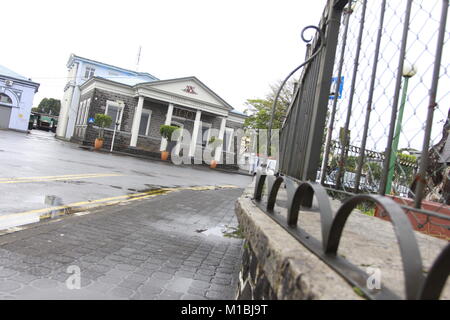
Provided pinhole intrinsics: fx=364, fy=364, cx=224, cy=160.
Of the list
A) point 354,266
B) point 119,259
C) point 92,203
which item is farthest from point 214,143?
point 354,266

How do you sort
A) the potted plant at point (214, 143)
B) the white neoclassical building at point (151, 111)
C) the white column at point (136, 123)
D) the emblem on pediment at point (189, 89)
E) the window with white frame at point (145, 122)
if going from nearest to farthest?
the white column at point (136, 123) → the white neoclassical building at point (151, 111) → the emblem on pediment at point (189, 89) → the window with white frame at point (145, 122) → the potted plant at point (214, 143)

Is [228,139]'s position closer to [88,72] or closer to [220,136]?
[220,136]

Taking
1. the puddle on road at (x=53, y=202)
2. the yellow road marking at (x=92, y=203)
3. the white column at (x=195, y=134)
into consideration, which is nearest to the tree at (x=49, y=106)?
the white column at (x=195, y=134)

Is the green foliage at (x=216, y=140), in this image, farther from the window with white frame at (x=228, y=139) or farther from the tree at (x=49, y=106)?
the tree at (x=49, y=106)

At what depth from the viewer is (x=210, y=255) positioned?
3951 millimetres

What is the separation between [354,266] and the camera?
47.5 inches

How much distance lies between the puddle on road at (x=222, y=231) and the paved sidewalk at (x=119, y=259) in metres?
0.10

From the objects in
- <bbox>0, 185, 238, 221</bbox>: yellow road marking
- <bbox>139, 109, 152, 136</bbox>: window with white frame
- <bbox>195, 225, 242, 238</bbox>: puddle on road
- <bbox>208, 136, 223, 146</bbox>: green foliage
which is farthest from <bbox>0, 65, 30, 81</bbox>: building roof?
<bbox>195, 225, 242, 238</bbox>: puddle on road

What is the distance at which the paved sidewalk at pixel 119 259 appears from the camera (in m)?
2.57

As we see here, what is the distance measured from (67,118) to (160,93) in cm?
1529

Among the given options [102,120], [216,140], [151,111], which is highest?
[151,111]

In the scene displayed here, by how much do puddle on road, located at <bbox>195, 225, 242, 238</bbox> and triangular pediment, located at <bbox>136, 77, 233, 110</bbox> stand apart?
21453 mm

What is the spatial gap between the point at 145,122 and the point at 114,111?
237 cm
